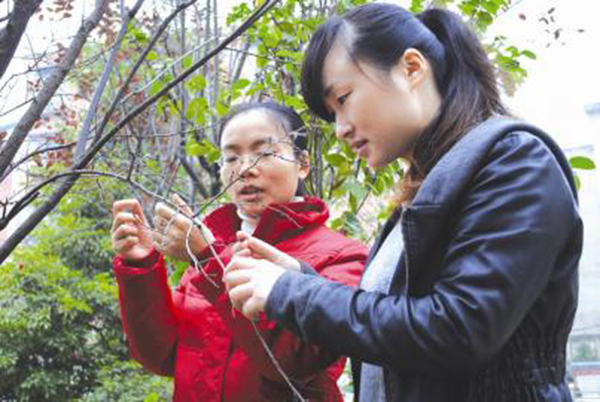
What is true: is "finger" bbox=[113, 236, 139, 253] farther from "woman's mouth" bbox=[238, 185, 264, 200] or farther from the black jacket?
the black jacket

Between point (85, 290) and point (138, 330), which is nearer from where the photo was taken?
point (138, 330)

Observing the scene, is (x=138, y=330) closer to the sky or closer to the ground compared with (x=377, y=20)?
closer to the ground

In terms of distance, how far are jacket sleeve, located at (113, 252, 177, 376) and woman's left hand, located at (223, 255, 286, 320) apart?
464 millimetres

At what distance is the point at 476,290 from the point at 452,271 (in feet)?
0.16

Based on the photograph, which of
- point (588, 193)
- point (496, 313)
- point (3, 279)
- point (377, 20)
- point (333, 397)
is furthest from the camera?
point (3, 279)

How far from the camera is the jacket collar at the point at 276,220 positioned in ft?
4.93

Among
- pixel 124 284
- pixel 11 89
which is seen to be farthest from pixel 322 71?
pixel 11 89

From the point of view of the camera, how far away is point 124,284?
4.71 feet

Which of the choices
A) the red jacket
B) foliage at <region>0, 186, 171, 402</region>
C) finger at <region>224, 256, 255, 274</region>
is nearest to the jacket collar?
the red jacket

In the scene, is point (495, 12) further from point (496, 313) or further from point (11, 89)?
point (496, 313)

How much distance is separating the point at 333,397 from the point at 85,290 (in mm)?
4664

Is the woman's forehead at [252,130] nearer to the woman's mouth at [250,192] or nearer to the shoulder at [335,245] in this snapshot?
the woman's mouth at [250,192]

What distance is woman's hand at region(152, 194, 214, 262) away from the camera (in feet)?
4.25

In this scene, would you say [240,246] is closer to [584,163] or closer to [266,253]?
[266,253]
